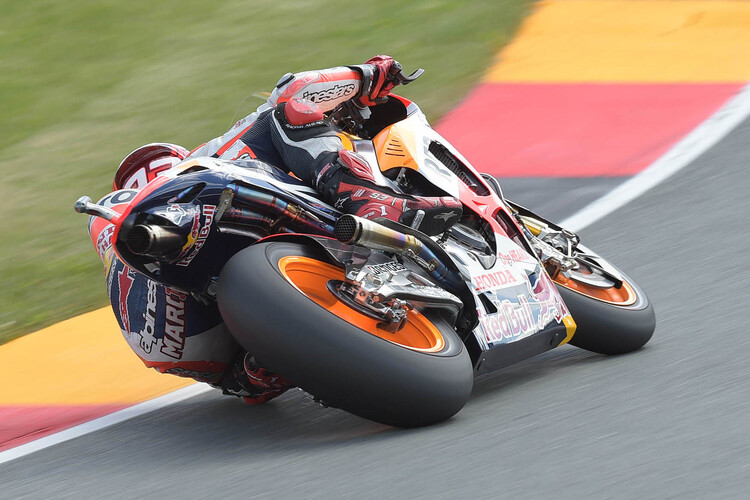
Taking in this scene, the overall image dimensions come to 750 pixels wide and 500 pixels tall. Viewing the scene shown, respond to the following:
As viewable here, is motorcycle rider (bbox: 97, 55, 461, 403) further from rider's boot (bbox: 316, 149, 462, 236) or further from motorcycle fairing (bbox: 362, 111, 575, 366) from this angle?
motorcycle fairing (bbox: 362, 111, 575, 366)

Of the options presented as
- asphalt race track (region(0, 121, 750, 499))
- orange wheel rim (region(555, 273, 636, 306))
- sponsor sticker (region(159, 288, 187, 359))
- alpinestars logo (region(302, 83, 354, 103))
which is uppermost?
alpinestars logo (region(302, 83, 354, 103))

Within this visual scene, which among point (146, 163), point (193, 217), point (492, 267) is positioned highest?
point (193, 217)

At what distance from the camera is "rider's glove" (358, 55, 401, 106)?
4723 millimetres

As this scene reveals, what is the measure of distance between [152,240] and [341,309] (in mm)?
660

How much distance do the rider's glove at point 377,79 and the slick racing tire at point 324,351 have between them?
1.10m

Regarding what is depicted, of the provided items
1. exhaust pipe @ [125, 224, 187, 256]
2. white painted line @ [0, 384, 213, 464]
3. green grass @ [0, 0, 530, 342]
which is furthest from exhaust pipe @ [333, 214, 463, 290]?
green grass @ [0, 0, 530, 342]

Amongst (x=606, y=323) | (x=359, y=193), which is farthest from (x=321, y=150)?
(x=606, y=323)

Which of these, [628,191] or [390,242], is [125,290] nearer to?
[390,242]

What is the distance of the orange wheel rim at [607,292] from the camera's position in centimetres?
502

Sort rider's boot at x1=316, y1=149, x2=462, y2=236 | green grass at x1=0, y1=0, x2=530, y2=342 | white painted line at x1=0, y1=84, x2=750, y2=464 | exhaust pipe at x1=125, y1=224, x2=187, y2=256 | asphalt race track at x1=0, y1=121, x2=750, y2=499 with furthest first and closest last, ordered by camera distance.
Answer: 1. green grass at x1=0, y1=0, x2=530, y2=342
2. white painted line at x1=0, y1=84, x2=750, y2=464
3. rider's boot at x1=316, y1=149, x2=462, y2=236
4. exhaust pipe at x1=125, y1=224, x2=187, y2=256
5. asphalt race track at x1=0, y1=121, x2=750, y2=499

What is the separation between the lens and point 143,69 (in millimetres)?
11031

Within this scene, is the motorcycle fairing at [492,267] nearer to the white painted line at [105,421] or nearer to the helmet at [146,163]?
the helmet at [146,163]

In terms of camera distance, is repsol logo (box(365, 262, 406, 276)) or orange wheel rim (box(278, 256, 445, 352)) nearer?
orange wheel rim (box(278, 256, 445, 352))

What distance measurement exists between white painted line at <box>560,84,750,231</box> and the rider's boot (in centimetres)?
273
